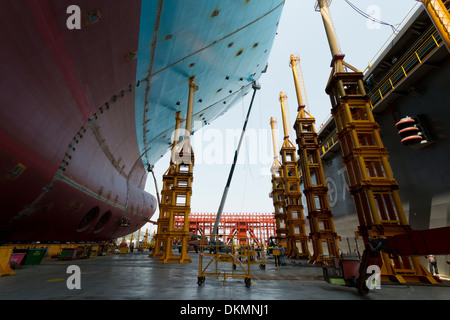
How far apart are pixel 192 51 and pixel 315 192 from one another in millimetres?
13067

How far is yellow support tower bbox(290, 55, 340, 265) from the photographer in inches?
549

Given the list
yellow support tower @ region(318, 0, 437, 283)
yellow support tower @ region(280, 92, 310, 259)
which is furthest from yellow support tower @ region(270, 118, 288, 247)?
yellow support tower @ region(318, 0, 437, 283)

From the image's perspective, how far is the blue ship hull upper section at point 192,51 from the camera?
10.1m

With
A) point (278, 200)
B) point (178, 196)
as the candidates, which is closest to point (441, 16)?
point (178, 196)

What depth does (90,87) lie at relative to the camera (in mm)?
8031

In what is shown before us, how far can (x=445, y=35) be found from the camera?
7352mm

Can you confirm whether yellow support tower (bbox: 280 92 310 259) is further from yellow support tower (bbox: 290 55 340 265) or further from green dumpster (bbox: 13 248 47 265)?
green dumpster (bbox: 13 248 47 265)

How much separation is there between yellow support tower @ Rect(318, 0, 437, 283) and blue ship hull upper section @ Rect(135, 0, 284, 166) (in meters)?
6.89

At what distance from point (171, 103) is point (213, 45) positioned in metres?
5.77

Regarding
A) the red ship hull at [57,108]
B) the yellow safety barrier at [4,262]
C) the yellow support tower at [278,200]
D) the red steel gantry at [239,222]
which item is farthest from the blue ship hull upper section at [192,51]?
the red steel gantry at [239,222]

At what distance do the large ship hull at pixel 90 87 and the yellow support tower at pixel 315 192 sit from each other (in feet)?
27.7

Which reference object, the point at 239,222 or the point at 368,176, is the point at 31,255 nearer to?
the point at 368,176

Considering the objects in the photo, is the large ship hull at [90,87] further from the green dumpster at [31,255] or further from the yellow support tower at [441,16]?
the yellow support tower at [441,16]

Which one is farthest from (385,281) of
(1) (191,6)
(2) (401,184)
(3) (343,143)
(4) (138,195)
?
(4) (138,195)
